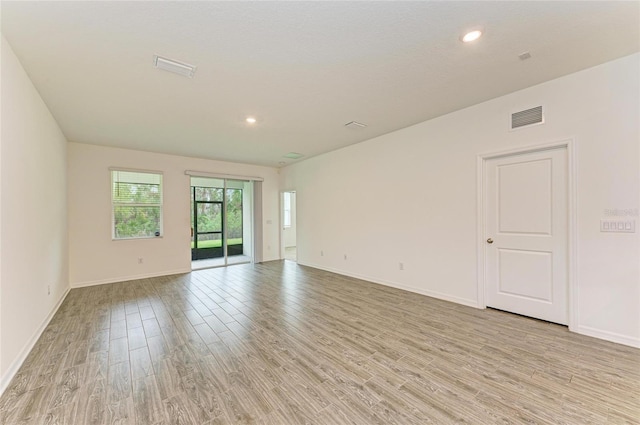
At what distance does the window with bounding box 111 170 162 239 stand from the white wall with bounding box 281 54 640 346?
136 inches

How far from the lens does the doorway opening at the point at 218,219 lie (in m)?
7.08

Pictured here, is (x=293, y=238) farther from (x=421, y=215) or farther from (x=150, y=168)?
(x=421, y=215)

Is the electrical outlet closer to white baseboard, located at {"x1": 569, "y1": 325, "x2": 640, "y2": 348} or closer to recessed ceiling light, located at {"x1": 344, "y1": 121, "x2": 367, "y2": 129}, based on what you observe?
white baseboard, located at {"x1": 569, "y1": 325, "x2": 640, "y2": 348}

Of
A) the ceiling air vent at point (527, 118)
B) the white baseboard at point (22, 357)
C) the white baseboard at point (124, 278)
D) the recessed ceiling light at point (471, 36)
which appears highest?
the recessed ceiling light at point (471, 36)

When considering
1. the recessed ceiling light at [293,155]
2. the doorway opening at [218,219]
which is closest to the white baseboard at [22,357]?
the doorway opening at [218,219]

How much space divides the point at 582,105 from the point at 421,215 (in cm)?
214

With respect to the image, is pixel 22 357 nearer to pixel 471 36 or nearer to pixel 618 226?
pixel 471 36

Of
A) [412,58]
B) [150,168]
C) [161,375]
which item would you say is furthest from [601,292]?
[150,168]

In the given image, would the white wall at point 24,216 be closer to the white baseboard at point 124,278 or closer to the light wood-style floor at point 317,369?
the light wood-style floor at point 317,369

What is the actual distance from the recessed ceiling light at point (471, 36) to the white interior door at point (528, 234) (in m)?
1.75

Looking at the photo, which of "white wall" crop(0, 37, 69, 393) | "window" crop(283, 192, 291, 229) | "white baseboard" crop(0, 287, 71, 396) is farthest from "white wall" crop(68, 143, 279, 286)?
"window" crop(283, 192, 291, 229)

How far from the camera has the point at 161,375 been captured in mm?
2090

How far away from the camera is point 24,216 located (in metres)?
2.42

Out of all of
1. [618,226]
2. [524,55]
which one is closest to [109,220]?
[524,55]
